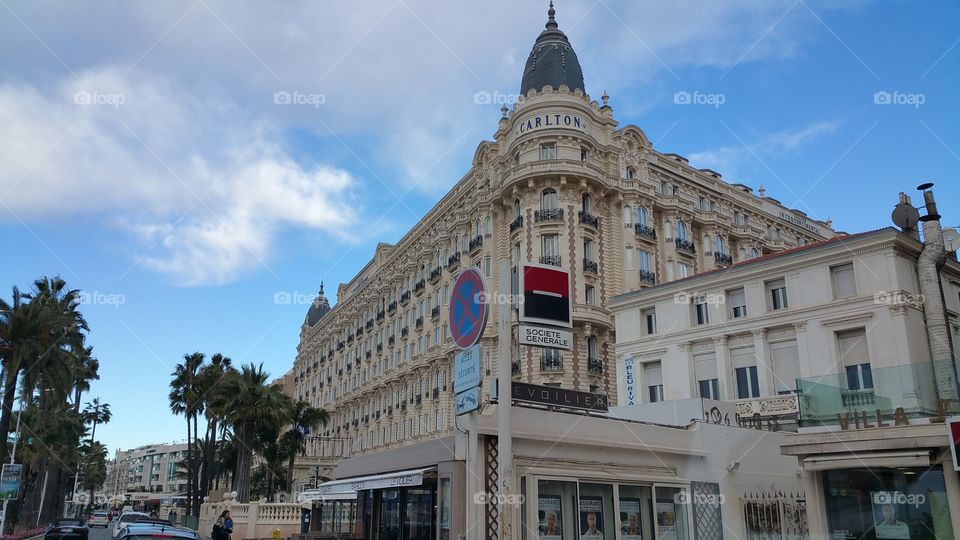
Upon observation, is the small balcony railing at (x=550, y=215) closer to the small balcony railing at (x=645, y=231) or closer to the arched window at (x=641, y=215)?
the small balcony railing at (x=645, y=231)

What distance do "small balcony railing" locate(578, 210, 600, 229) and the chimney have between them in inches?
695

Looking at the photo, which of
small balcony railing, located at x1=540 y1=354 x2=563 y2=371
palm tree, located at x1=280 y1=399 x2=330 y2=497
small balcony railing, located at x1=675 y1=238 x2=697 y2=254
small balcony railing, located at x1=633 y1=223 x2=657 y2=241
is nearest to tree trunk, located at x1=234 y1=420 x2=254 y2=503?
palm tree, located at x1=280 y1=399 x2=330 y2=497

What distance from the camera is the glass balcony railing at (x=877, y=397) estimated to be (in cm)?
1366

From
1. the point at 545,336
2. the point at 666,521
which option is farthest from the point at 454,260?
the point at 545,336

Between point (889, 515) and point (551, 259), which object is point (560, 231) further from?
point (889, 515)

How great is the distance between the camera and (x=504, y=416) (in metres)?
11.3

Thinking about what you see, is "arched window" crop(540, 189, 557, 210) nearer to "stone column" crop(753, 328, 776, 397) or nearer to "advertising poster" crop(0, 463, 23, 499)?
"stone column" crop(753, 328, 776, 397)

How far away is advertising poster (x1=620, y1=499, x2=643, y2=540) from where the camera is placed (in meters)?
14.2

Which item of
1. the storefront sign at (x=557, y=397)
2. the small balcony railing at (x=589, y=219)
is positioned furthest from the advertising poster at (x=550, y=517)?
the small balcony railing at (x=589, y=219)

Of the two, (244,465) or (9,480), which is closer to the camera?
(9,480)

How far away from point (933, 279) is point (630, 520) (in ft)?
52.6

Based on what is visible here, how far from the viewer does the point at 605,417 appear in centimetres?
1473

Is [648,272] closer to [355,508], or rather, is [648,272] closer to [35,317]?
[355,508]

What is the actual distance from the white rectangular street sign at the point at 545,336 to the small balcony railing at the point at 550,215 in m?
26.4
